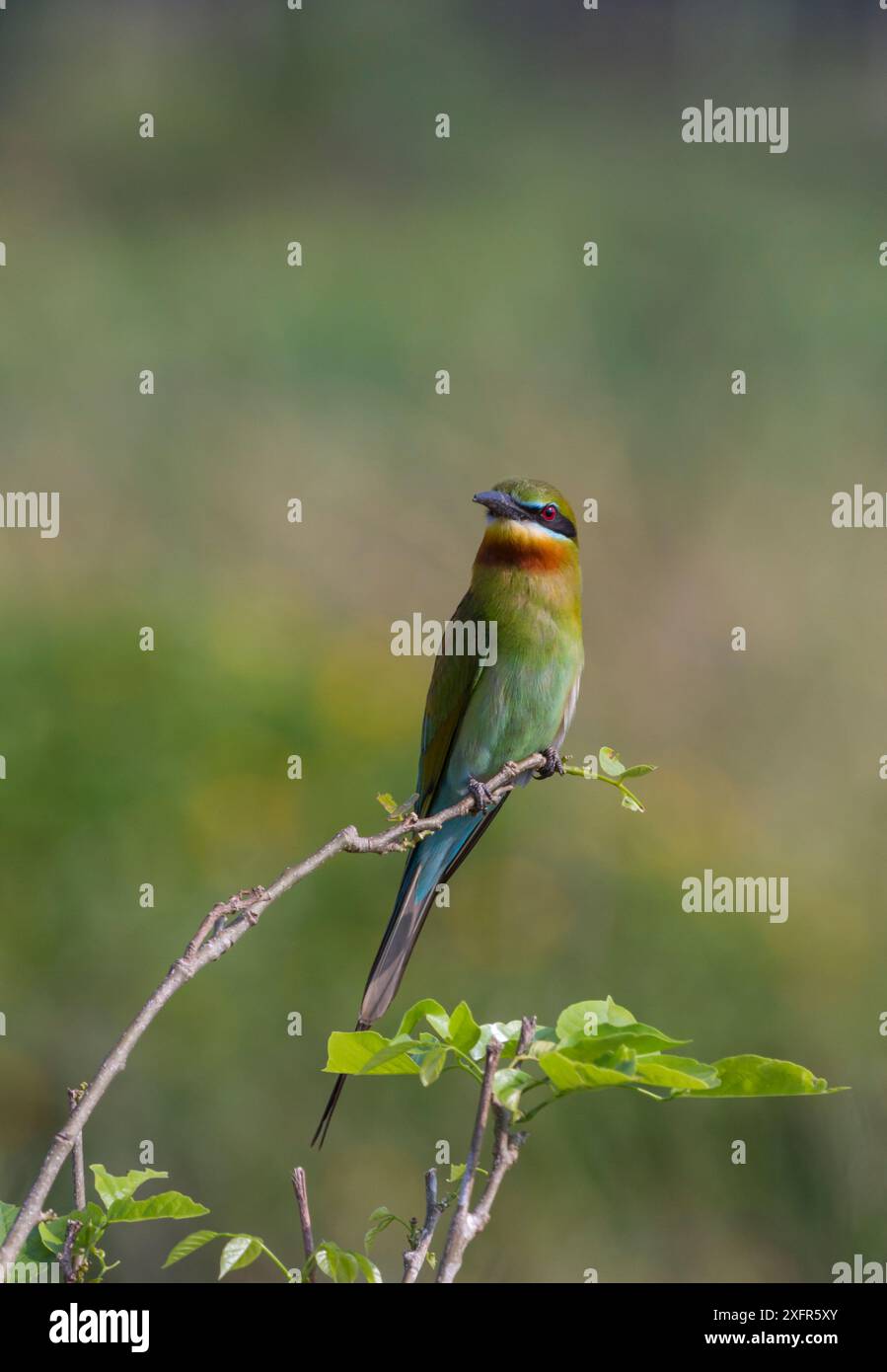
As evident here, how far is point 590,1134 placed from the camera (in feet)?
13.3

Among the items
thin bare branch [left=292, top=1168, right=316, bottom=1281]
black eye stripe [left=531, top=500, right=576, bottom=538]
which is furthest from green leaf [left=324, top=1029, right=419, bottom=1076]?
black eye stripe [left=531, top=500, right=576, bottom=538]

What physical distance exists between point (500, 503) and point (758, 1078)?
6.70ft

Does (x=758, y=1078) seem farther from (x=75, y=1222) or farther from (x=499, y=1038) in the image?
(x=75, y=1222)

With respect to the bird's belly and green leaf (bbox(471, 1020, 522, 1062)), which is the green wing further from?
green leaf (bbox(471, 1020, 522, 1062))

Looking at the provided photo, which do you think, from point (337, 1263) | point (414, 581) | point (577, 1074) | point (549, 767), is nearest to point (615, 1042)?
point (577, 1074)

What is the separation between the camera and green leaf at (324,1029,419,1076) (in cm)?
110

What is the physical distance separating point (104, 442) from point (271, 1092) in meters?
3.30

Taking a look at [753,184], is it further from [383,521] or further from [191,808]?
[191,808]

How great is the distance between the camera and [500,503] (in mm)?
2986

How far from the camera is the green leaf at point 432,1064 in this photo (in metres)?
1.06

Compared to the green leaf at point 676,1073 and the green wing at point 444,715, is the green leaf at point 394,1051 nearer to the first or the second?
the green leaf at point 676,1073

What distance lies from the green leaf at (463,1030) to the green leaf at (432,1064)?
0.7 inches

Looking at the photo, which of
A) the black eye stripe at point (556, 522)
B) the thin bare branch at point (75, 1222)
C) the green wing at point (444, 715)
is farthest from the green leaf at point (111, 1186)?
the black eye stripe at point (556, 522)
